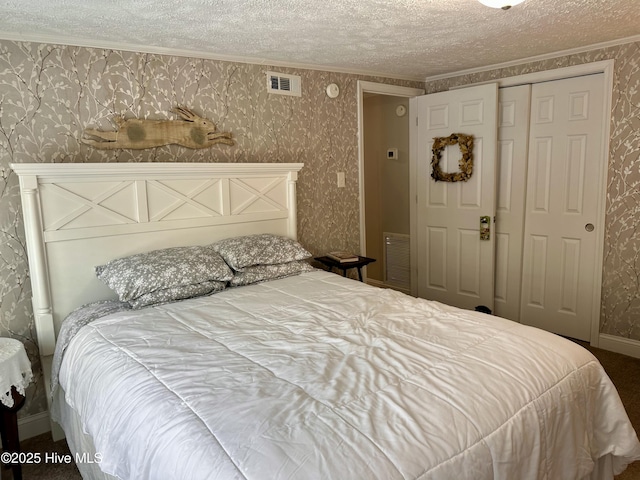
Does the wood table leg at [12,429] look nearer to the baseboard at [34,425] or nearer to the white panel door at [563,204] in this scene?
the baseboard at [34,425]

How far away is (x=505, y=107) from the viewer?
3.79 m

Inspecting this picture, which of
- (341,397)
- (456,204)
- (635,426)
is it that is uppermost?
(456,204)

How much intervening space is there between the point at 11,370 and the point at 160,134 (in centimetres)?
158

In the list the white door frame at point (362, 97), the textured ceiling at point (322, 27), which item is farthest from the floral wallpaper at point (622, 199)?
the white door frame at point (362, 97)

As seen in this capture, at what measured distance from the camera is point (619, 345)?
3.34 meters

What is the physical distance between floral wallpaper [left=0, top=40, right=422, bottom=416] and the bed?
196mm

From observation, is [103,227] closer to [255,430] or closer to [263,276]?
[263,276]

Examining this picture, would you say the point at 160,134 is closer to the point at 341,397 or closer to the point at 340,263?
the point at 340,263

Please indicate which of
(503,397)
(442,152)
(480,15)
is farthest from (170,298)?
(442,152)

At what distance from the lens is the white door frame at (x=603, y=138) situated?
3.20m

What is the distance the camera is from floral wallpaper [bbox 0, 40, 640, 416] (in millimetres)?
2453

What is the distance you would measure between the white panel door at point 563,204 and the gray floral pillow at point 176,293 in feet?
8.69

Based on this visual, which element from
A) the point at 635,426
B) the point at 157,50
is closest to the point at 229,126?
the point at 157,50

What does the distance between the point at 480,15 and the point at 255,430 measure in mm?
2336
